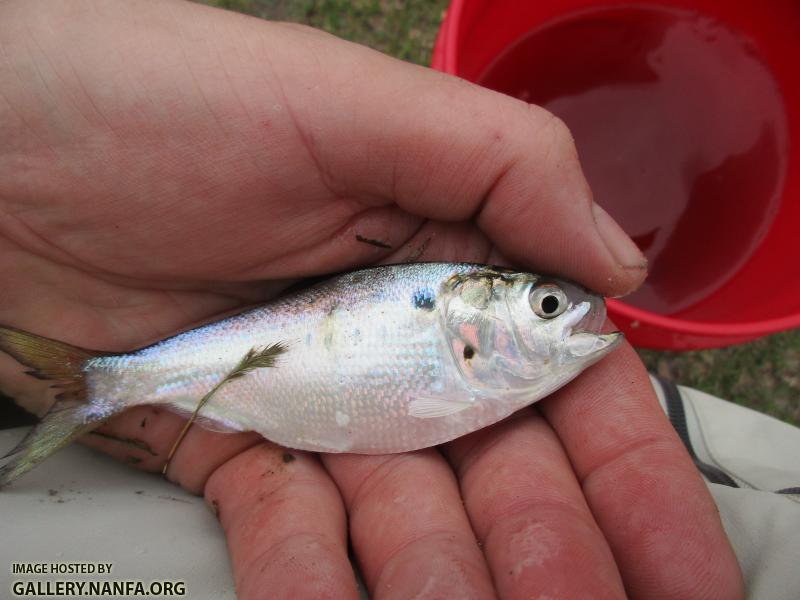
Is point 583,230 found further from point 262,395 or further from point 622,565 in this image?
point 262,395

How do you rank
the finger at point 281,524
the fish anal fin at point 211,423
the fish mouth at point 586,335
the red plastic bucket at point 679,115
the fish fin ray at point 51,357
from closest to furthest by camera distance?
the finger at point 281,524
the fish mouth at point 586,335
the fish fin ray at point 51,357
the fish anal fin at point 211,423
the red plastic bucket at point 679,115

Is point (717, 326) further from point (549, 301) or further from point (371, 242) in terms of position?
point (371, 242)

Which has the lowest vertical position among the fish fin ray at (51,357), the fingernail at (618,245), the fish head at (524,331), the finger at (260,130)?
the fish fin ray at (51,357)

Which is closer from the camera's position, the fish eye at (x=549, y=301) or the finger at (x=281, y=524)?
the finger at (x=281, y=524)

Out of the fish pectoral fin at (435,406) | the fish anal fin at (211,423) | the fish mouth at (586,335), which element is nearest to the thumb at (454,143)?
the fish mouth at (586,335)

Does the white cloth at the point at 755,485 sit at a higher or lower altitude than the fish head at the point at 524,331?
lower

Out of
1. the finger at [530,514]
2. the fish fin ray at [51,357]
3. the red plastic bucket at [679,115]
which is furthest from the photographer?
the red plastic bucket at [679,115]

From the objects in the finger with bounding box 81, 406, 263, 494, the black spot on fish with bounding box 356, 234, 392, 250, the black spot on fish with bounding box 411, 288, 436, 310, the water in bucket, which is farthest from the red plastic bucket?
the finger with bounding box 81, 406, 263, 494

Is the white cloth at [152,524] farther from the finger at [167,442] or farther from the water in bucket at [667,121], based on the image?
the water in bucket at [667,121]
